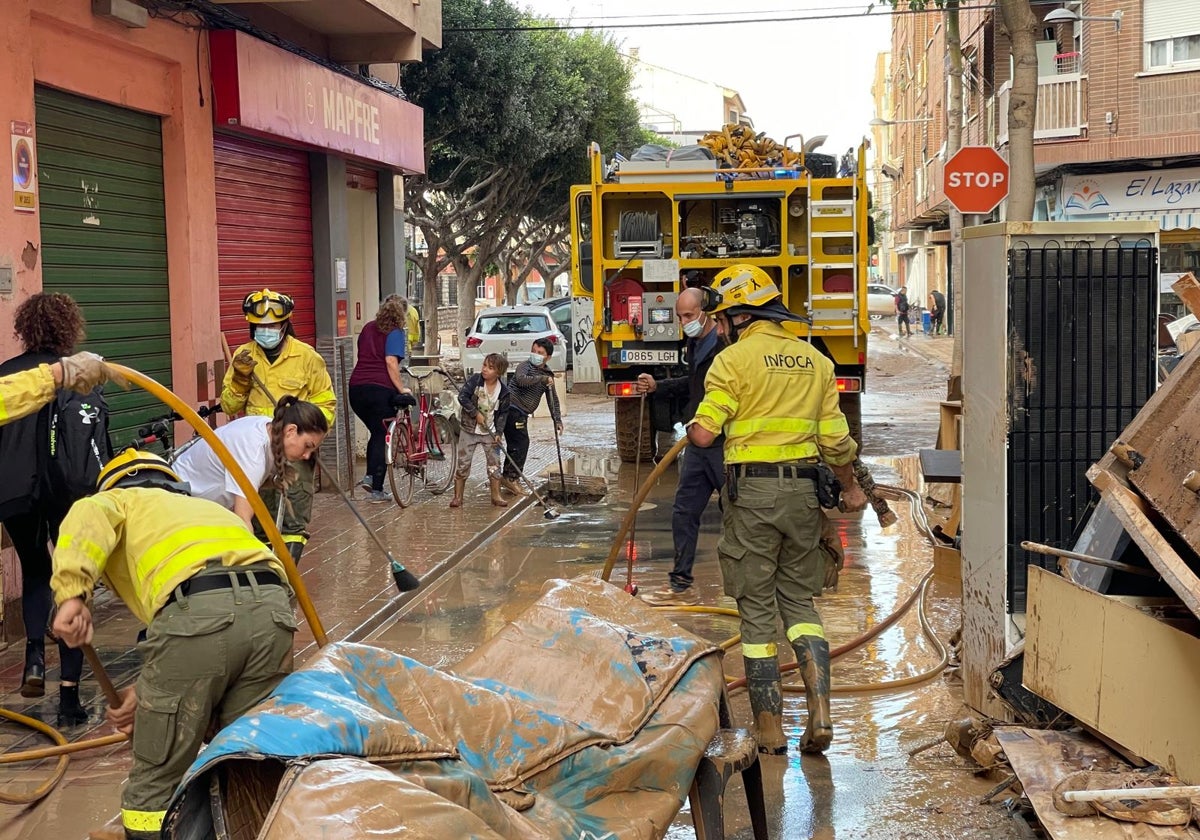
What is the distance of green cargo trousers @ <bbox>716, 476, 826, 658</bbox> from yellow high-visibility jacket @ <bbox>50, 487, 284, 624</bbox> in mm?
2285

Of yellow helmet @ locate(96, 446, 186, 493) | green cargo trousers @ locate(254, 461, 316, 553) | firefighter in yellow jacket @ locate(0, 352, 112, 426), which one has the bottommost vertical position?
green cargo trousers @ locate(254, 461, 316, 553)

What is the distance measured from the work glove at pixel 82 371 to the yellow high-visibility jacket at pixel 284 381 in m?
3.53

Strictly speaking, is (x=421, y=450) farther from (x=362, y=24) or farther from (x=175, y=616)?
(x=175, y=616)

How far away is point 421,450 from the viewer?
12539mm

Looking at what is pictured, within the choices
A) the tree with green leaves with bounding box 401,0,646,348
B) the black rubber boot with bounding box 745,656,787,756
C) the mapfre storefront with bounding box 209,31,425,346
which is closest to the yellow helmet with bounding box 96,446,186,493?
the black rubber boot with bounding box 745,656,787,756

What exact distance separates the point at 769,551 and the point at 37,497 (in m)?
3.32

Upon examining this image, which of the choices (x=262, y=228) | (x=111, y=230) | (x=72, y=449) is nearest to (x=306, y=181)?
(x=262, y=228)

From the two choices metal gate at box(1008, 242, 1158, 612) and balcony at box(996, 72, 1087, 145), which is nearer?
metal gate at box(1008, 242, 1158, 612)

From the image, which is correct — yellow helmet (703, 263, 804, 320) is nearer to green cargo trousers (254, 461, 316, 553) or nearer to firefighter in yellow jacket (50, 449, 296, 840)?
green cargo trousers (254, 461, 316, 553)

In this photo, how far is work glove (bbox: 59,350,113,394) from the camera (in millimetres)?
4547

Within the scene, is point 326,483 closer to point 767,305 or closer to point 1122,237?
point 767,305

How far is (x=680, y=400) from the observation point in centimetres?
1025

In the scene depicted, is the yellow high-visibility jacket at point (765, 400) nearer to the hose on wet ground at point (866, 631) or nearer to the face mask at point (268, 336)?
the hose on wet ground at point (866, 631)

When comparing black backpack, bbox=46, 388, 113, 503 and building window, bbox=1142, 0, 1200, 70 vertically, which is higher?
building window, bbox=1142, 0, 1200, 70
